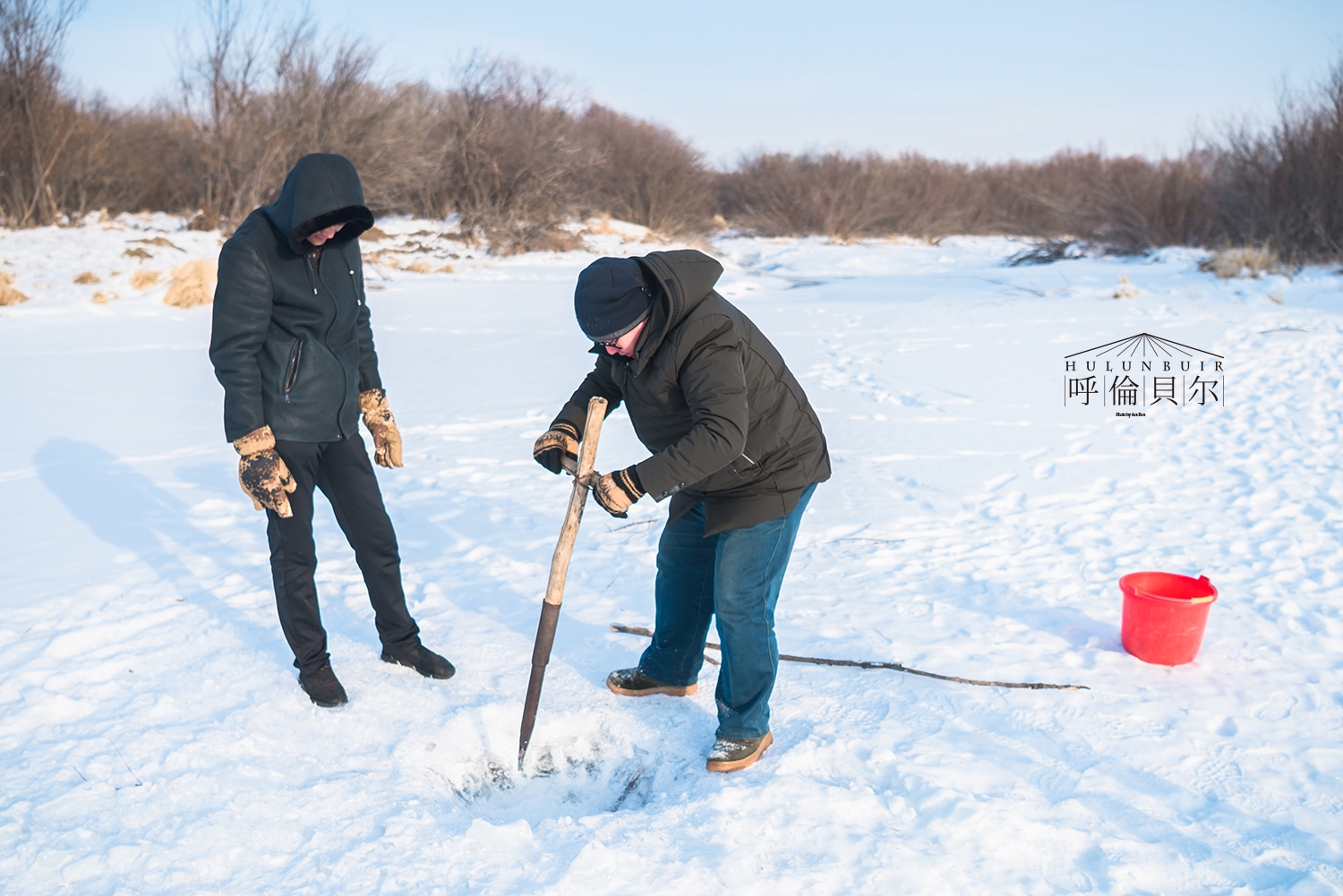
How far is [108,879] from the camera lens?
2195 millimetres

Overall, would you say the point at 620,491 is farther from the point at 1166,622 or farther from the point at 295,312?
the point at 1166,622

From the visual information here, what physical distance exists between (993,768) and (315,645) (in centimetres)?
228

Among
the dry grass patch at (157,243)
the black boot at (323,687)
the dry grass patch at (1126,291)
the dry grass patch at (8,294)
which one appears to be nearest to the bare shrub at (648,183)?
the dry grass patch at (157,243)

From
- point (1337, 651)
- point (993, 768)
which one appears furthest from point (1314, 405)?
point (993, 768)

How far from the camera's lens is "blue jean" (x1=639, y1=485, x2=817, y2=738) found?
260cm

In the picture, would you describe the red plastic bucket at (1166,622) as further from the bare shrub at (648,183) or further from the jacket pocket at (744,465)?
the bare shrub at (648,183)

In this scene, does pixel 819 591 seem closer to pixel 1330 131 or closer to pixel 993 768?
pixel 993 768

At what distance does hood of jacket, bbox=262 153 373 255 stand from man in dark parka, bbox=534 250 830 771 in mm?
944

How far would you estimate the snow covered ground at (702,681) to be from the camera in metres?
2.30

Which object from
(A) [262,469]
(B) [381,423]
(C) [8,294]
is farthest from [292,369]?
(C) [8,294]

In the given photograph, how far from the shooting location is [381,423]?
3246mm

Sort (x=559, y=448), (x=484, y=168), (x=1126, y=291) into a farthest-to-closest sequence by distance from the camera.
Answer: (x=484, y=168)
(x=1126, y=291)
(x=559, y=448)

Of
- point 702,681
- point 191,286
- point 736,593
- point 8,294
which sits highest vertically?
point 191,286

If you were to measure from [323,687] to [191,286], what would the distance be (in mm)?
10355
